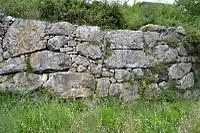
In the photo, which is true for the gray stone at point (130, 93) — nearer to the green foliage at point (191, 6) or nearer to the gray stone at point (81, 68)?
the gray stone at point (81, 68)

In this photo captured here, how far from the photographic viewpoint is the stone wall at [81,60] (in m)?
8.55

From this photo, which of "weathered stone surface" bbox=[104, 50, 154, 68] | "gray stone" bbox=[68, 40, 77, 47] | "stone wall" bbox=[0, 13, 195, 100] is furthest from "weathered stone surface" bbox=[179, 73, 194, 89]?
"gray stone" bbox=[68, 40, 77, 47]

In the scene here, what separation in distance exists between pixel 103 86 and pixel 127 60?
0.69m

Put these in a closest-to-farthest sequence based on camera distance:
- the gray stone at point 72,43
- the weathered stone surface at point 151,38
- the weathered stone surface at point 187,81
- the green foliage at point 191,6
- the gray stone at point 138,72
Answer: the gray stone at point 72,43 → the gray stone at point 138,72 → the weathered stone surface at point 151,38 → the weathered stone surface at point 187,81 → the green foliage at point 191,6

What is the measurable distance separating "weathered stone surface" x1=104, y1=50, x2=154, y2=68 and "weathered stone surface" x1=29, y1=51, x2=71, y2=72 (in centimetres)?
87

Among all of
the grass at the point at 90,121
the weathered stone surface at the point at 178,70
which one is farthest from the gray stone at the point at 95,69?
the grass at the point at 90,121

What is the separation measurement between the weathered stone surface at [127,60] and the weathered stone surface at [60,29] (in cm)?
89

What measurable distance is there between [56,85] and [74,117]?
2.61 metres

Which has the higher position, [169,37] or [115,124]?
[169,37]

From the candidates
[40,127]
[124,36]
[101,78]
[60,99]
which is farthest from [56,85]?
[40,127]

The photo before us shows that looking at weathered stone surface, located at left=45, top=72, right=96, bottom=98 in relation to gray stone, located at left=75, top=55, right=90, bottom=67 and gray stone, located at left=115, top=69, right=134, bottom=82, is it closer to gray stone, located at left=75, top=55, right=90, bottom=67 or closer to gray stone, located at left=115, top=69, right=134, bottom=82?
gray stone, located at left=75, top=55, right=90, bottom=67

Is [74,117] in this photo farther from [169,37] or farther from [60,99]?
[169,37]

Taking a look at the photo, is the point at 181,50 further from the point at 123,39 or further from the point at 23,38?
the point at 23,38

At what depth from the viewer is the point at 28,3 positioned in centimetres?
Answer: 936
